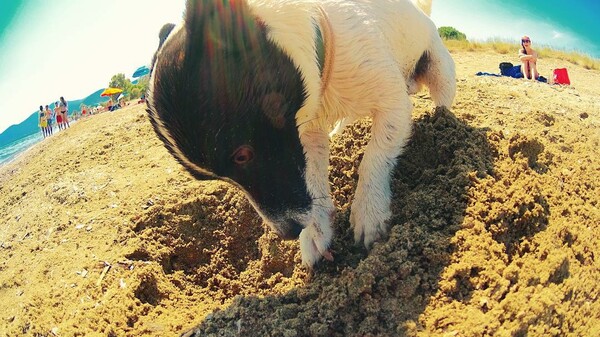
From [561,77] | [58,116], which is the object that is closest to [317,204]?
[561,77]

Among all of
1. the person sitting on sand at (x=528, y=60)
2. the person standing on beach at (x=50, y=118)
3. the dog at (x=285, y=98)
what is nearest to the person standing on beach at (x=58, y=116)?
the person standing on beach at (x=50, y=118)

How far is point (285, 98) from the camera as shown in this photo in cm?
238

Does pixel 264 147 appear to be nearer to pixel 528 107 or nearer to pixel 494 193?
pixel 494 193

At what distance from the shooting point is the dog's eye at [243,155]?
7.63 feet

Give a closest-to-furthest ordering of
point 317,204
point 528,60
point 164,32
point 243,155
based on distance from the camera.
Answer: point 243,155 → point 164,32 → point 317,204 → point 528,60

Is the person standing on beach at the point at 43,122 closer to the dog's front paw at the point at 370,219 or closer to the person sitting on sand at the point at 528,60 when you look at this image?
the person sitting on sand at the point at 528,60

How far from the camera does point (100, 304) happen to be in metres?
3.06

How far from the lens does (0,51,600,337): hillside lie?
86.4 inches

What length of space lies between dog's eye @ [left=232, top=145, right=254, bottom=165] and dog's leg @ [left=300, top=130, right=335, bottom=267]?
1.45 ft

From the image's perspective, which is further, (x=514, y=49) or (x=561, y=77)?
(x=514, y=49)

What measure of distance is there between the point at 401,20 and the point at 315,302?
2127 millimetres

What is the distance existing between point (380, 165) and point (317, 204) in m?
0.44

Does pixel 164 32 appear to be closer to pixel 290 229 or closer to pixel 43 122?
pixel 290 229

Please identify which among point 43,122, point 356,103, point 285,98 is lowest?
point 43,122
